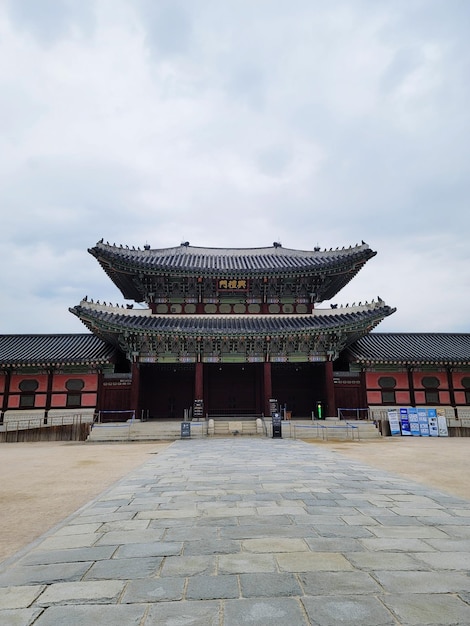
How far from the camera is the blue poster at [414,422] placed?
832 inches

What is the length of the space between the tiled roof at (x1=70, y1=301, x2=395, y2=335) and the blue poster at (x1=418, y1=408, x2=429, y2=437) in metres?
5.44

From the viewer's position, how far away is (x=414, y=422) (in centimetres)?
2134

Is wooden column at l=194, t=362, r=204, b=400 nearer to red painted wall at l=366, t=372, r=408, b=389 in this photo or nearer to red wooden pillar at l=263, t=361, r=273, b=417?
red wooden pillar at l=263, t=361, r=273, b=417

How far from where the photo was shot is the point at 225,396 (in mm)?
26562

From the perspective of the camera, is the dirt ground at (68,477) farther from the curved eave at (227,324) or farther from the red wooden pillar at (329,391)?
the curved eave at (227,324)

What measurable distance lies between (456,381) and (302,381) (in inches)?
384

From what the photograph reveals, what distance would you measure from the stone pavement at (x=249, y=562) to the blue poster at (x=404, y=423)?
16.6 m

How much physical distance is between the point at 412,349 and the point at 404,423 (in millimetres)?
6205

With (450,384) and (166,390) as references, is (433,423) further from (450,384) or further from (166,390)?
(166,390)

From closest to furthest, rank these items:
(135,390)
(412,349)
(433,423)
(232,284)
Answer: (433,423) < (135,390) < (412,349) < (232,284)

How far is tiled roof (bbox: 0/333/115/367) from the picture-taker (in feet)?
74.7

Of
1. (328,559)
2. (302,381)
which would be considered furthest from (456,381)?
(328,559)

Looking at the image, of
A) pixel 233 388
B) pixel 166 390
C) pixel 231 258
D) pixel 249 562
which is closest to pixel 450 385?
pixel 233 388

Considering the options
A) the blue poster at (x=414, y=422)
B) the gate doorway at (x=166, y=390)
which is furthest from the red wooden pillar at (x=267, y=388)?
the blue poster at (x=414, y=422)
